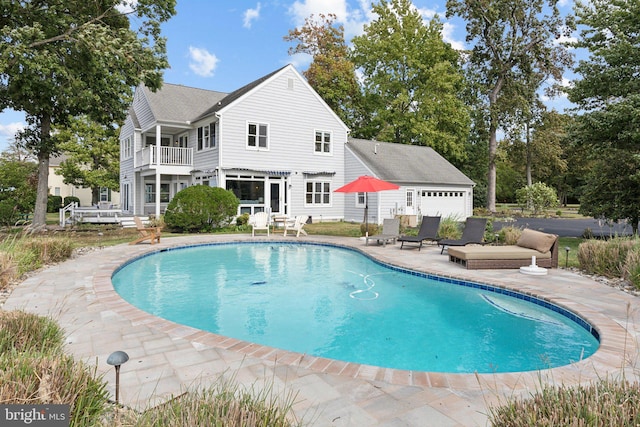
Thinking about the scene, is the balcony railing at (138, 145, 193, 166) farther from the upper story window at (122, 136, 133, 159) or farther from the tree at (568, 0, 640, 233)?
the tree at (568, 0, 640, 233)

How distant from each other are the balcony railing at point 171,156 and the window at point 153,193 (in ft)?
9.31

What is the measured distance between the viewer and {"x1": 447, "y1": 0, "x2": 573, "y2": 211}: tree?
31219 millimetres

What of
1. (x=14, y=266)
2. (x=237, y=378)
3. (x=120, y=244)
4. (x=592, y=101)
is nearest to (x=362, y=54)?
(x=592, y=101)

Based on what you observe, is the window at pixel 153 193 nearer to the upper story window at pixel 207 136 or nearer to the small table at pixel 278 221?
the upper story window at pixel 207 136

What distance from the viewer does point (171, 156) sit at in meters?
22.2

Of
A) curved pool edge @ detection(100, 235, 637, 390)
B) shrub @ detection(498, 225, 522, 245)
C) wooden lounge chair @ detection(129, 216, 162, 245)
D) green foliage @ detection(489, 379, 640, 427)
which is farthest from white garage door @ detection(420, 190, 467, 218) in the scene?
green foliage @ detection(489, 379, 640, 427)

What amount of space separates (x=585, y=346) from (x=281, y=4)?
2287cm

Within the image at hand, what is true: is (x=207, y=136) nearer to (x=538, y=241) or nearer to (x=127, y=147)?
(x=127, y=147)

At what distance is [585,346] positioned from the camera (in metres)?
4.93

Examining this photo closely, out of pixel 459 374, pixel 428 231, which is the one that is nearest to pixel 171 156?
pixel 428 231

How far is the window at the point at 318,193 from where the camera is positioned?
23656 millimetres

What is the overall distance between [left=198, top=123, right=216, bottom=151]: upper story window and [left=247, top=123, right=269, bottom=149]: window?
6.26 feet

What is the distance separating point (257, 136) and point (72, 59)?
916 centimetres

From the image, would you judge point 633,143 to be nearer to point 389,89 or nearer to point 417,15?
point 389,89
